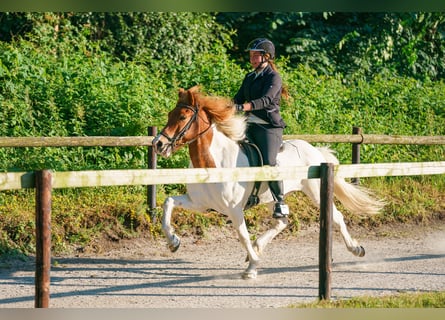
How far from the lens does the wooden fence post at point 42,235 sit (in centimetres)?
541

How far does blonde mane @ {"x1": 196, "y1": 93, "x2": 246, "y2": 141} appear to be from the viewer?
8.64m

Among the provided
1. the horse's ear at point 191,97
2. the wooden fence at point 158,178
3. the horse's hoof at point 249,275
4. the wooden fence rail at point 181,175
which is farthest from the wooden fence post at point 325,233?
the horse's ear at point 191,97

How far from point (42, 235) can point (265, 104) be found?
3.71 m

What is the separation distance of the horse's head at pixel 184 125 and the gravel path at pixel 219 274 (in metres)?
1.46

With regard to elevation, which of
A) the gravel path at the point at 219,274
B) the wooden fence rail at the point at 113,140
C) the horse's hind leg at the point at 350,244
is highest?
the wooden fence rail at the point at 113,140

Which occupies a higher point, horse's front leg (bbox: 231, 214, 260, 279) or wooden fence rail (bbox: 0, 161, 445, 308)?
wooden fence rail (bbox: 0, 161, 445, 308)

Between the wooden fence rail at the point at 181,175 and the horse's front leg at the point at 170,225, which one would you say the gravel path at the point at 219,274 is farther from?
the wooden fence rail at the point at 181,175

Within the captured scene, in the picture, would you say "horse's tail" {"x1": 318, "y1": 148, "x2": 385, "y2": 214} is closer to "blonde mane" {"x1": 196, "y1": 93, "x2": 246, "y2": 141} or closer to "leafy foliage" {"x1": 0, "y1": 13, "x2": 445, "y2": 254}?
"leafy foliage" {"x1": 0, "y1": 13, "x2": 445, "y2": 254}

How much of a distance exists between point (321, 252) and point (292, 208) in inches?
191

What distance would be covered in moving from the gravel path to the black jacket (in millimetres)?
1757

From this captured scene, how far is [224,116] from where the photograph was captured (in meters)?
8.71

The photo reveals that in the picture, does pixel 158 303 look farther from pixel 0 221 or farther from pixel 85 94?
pixel 85 94

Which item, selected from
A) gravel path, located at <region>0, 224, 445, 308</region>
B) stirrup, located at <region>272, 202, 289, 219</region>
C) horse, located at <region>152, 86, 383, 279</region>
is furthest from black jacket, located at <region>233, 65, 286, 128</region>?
gravel path, located at <region>0, 224, 445, 308</region>

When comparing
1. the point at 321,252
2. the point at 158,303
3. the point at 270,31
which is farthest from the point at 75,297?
the point at 270,31
